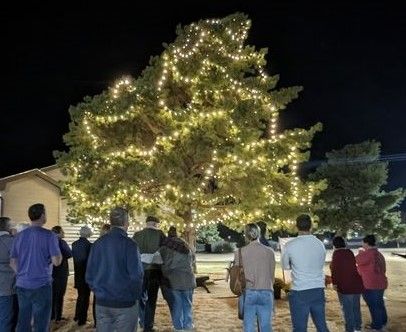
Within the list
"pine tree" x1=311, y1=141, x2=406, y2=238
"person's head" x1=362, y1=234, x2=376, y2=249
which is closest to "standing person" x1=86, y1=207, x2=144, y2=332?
"person's head" x1=362, y1=234, x2=376, y2=249

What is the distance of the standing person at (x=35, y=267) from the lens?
6.96 metres

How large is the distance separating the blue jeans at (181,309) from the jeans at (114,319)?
3890mm

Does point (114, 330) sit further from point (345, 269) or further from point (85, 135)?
point (85, 135)

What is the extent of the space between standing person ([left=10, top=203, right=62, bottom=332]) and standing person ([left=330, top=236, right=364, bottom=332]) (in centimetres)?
463

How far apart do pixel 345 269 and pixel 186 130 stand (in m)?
9.65

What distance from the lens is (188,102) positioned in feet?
63.0

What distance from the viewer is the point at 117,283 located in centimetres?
553

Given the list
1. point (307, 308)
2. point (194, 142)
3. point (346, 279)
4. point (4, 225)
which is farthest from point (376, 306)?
point (194, 142)

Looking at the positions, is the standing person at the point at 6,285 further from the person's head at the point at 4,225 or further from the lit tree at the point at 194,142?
the lit tree at the point at 194,142

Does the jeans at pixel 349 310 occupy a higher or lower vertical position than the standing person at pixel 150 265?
lower

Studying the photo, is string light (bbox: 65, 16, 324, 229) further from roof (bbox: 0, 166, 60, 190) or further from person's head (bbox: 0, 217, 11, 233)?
roof (bbox: 0, 166, 60, 190)

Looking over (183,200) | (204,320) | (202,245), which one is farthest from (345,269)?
(202,245)

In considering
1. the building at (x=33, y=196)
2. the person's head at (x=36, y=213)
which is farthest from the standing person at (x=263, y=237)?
the building at (x=33, y=196)

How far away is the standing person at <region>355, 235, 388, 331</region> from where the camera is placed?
9.88 metres
